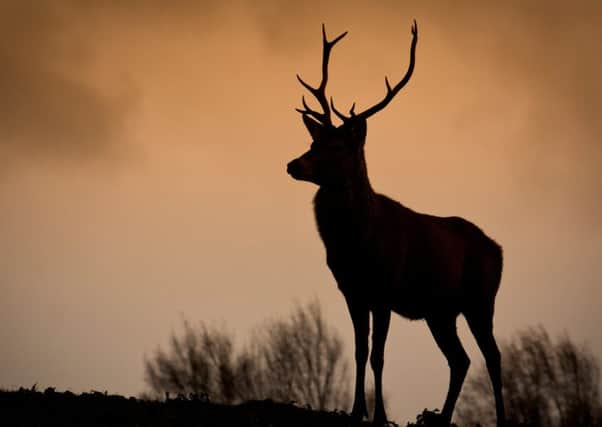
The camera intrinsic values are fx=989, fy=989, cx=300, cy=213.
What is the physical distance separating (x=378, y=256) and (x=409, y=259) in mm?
597

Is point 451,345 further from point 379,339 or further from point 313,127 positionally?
point 313,127

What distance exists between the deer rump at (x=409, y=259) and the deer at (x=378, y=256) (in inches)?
0.4

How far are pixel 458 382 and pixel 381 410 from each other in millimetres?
2027

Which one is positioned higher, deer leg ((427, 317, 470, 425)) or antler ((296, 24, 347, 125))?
antler ((296, 24, 347, 125))

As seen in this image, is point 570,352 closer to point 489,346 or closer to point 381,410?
point 489,346

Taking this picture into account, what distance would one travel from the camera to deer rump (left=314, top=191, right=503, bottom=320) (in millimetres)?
10023

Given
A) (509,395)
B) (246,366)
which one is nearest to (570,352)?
(509,395)

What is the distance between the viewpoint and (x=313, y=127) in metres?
10.6

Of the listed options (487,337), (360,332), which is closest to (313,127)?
(360,332)

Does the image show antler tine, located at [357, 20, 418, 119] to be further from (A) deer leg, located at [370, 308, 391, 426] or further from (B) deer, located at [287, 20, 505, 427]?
(A) deer leg, located at [370, 308, 391, 426]

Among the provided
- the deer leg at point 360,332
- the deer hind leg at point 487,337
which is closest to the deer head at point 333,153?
the deer leg at point 360,332

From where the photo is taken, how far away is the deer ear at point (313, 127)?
34.2 ft

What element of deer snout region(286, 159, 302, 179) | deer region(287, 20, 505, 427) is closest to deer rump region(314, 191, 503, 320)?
deer region(287, 20, 505, 427)

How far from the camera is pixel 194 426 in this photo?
26.3ft
